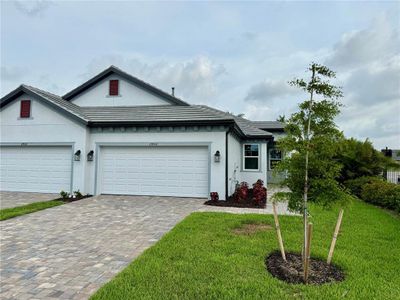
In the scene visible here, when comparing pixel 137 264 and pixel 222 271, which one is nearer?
pixel 222 271

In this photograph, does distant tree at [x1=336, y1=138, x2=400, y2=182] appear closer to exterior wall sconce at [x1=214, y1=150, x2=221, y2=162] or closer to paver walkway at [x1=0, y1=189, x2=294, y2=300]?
exterior wall sconce at [x1=214, y1=150, x2=221, y2=162]

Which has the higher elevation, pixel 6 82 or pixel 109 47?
pixel 109 47

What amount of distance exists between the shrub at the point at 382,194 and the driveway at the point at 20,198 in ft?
43.9

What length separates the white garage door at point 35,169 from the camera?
11.9m

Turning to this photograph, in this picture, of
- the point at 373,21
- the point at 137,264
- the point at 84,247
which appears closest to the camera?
the point at 137,264

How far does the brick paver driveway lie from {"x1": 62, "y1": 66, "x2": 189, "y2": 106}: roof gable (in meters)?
6.09

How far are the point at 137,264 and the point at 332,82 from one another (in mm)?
4286

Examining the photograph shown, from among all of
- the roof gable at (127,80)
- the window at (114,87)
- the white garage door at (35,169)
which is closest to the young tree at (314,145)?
the roof gable at (127,80)

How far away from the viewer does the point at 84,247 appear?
525 centimetres

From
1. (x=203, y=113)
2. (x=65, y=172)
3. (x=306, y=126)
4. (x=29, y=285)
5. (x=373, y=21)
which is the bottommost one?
(x=29, y=285)

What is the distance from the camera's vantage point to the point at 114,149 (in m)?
11.9

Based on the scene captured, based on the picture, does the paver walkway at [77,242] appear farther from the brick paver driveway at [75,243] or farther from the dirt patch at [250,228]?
the dirt patch at [250,228]

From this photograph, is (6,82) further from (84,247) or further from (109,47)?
(84,247)

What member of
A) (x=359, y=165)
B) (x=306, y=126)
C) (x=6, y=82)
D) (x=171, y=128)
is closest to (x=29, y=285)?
(x=306, y=126)
